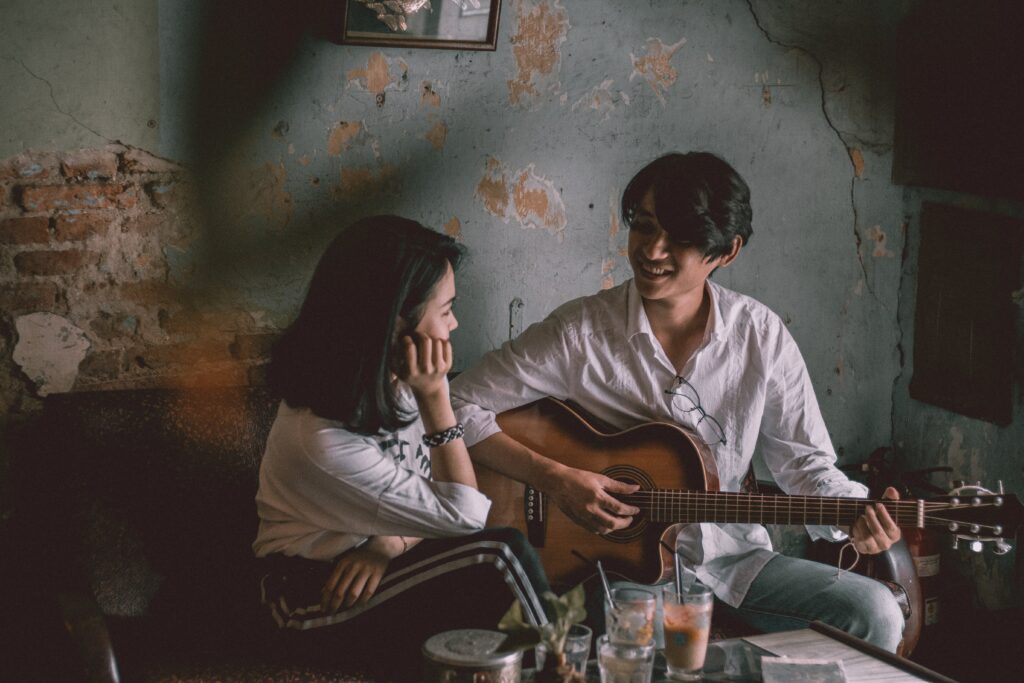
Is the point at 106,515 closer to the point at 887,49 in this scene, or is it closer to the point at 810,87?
the point at 810,87

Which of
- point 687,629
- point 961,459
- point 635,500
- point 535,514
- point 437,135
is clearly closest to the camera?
point 687,629

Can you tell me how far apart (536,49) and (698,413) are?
44.6 inches

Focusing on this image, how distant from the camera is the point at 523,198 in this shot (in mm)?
2930

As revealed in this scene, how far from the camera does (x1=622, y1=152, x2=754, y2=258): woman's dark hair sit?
7.91 feet

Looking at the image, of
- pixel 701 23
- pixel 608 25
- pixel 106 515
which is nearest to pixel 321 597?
pixel 106 515

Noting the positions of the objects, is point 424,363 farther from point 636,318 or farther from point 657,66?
point 657,66

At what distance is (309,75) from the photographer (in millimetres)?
2670

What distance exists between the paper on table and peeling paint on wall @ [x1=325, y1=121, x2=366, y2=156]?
5.57 ft

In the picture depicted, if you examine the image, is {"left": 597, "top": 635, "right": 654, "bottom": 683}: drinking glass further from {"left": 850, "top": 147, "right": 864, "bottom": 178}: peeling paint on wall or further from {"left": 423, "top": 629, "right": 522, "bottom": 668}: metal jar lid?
{"left": 850, "top": 147, "right": 864, "bottom": 178}: peeling paint on wall

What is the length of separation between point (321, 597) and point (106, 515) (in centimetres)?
57

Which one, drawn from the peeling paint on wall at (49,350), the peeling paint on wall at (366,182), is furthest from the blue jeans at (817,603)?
the peeling paint on wall at (49,350)

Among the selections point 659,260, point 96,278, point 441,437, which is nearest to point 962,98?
point 659,260

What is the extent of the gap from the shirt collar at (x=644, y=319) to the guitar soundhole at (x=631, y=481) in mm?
342

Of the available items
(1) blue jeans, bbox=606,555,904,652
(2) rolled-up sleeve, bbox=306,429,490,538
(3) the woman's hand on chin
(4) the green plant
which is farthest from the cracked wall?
(4) the green plant
